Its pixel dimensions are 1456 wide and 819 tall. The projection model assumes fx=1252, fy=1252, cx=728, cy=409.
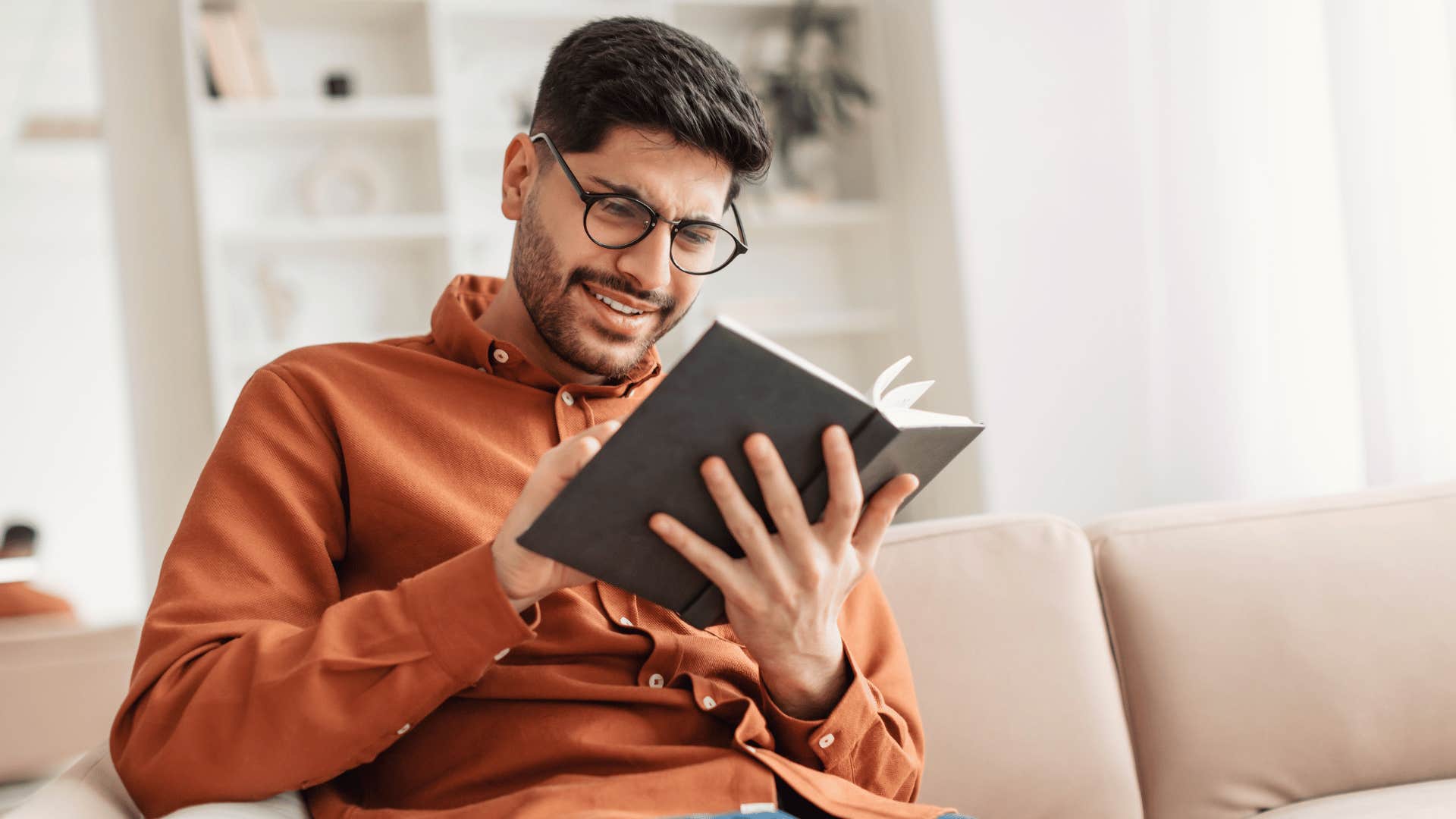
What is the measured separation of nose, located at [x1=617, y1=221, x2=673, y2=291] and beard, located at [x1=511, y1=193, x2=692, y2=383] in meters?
0.02

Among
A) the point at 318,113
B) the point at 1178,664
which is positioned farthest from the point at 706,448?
the point at 318,113

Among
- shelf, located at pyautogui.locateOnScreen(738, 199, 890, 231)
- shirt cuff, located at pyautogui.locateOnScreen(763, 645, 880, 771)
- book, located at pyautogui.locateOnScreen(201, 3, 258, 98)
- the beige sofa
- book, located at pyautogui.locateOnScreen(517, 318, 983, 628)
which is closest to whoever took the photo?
book, located at pyautogui.locateOnScreen(517, 318, 983, 628)

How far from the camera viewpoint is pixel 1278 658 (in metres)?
1.50

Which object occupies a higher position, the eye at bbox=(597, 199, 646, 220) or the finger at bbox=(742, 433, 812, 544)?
the eye at bbox=(597, 199, 646, 220)

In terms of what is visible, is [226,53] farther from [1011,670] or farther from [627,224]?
[1011,670]

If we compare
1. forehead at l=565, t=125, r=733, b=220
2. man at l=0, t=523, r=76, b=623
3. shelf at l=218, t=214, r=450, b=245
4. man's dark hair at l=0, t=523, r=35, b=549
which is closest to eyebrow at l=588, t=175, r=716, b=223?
forehead at l=565, t=125, r=733, b=220

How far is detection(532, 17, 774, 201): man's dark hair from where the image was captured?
48.2 inches

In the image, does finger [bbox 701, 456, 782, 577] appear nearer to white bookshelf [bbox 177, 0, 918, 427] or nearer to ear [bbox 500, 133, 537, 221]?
ear [bbox 500, 133, 537, 221]

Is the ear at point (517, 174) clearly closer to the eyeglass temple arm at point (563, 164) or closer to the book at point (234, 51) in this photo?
the eyeglass temple arm at point (563, 164)

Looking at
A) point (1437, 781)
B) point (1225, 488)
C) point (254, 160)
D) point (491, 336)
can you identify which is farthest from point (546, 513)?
point (254, 160)

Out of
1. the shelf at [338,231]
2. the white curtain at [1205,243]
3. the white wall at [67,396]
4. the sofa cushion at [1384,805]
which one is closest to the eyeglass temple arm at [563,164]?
the sofa cushion at [1384,805]

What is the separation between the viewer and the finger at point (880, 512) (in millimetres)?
1004

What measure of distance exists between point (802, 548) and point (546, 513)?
0.20m

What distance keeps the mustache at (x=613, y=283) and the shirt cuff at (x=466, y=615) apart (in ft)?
1.23
